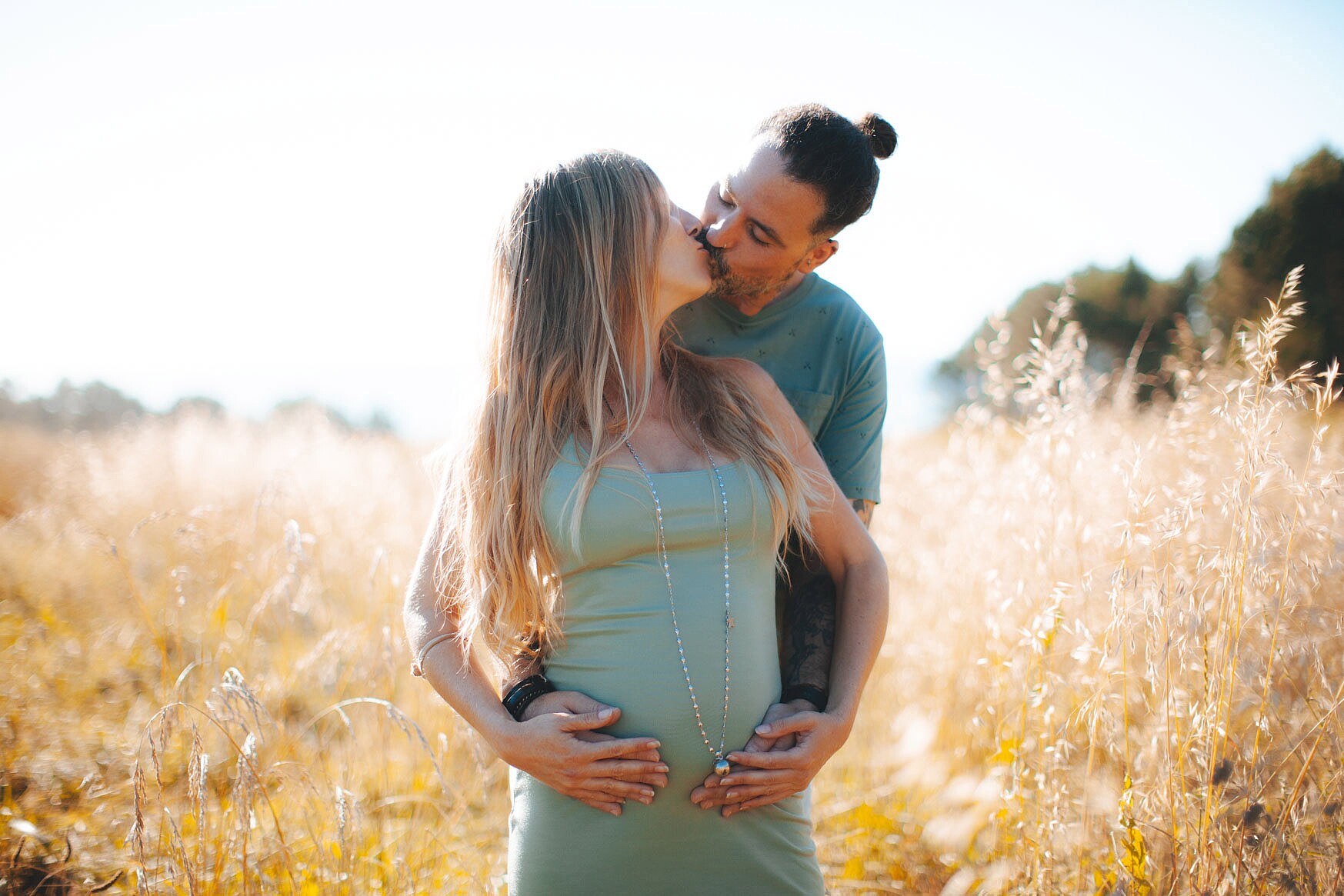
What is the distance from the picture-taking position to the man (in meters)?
2.11

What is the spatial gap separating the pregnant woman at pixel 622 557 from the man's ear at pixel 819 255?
1.54 feet

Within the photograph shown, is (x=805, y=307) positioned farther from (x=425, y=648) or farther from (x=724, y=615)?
(x=425, y=648)

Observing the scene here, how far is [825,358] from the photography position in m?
2.21

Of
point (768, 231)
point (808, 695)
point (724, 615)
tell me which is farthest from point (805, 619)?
point (768, 231)

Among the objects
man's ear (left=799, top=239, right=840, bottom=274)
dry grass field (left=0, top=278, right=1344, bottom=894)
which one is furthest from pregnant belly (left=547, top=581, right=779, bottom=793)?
man's ear (left=799, top=239, right=840, bottom=274)

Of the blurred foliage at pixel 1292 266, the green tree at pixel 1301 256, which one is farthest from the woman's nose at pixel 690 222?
the green tree at pixel 1301 256

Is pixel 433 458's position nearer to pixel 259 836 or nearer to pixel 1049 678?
pixel 259 836

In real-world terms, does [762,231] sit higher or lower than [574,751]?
higher

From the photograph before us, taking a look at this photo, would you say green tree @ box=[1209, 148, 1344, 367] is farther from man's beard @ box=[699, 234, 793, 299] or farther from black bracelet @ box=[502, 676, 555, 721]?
black bracelet @ box=[502, 676, 555, 721]

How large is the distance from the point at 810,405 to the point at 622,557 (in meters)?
0.87

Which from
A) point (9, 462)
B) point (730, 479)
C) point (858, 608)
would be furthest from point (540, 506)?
point (9, 462)

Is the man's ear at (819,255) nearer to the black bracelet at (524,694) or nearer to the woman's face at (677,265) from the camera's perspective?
the woman's face at (677,265)

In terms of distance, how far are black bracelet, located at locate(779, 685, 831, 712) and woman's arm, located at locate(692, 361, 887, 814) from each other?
31mm

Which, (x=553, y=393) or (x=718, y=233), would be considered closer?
(x=553, y=393)
